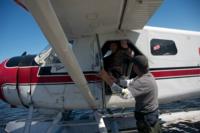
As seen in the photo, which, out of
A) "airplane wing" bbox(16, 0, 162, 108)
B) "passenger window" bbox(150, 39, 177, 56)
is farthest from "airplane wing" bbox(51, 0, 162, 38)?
"passenger window" bbox(150, 39, 177, 56)

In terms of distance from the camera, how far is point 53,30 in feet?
9.61

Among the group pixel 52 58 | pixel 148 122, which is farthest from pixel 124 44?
pixel 148 122

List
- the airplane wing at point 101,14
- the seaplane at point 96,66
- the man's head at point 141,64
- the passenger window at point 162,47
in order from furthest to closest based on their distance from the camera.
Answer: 1. the passenger window at point 162,47
2. the seaplane at point 96,66
3. the airplane wing at point 101,14
4. the man's head at point 141,64

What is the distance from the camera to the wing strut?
2.45 meters

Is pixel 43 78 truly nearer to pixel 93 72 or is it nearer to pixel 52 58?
pixel 52 58

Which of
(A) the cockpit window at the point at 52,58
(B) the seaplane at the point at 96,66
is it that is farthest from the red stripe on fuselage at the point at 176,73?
(A) the cockpit window at the point at 52,58

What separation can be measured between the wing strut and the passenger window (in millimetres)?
2157

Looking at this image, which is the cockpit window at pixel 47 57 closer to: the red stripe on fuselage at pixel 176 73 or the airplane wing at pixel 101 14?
the airplane wing at pixel 101 14

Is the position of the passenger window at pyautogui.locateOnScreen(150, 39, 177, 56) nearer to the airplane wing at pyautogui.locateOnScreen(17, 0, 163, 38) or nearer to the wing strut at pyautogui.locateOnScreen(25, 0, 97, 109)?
the airplane wing at pyautogui.locateOnScreen(17, 0, 163, 38)

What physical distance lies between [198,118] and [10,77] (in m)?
5.05

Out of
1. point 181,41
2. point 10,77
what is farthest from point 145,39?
point 10,77

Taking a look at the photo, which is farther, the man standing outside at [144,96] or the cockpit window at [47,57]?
the cockpit window at [47,57]

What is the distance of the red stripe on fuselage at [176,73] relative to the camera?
583 centimetres

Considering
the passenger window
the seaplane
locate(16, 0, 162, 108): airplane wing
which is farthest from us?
the passenger window
